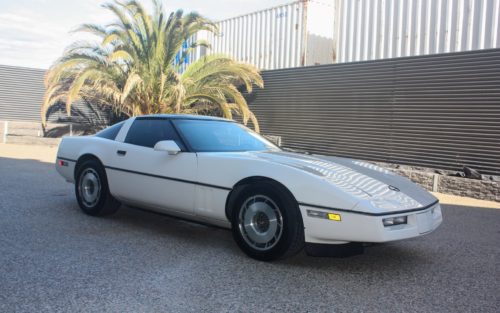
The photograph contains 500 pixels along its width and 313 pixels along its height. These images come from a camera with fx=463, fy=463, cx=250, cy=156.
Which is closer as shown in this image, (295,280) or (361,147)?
(295,280)

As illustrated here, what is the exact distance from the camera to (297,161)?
4.17 metres

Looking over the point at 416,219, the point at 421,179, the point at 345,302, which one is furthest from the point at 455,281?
the point at 421,179

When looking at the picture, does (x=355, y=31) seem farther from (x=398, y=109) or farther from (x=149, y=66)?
(x=149, y=66)

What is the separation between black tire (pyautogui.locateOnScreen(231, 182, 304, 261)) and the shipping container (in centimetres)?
1077

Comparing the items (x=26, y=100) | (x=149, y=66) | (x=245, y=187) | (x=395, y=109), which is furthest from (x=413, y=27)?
(x=26, y=100)

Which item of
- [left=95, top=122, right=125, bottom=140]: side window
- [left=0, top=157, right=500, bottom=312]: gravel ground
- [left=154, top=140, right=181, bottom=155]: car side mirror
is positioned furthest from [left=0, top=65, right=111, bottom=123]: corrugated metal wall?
[left=154, top=140, right=181, bottom=155]: car side mirror

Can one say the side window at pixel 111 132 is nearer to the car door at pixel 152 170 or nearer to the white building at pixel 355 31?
the car door at pixel 152 170

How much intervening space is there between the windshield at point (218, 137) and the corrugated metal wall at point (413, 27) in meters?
8.34

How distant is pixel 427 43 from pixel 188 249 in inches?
396

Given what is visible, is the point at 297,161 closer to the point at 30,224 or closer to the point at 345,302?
the point at 345,302

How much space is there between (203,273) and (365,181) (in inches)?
61.1

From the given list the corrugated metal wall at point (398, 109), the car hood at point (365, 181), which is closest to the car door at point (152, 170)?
the car hood at point (365, 181)

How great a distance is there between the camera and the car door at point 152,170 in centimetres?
438

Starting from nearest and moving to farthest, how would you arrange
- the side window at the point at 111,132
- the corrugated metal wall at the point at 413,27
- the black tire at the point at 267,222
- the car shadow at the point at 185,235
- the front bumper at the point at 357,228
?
the front bumper at the point at 357,228 → the black tire at the point at 267,222 → the car shadow at the point at 185,235 → the side window at the point at 111,132 → the corrugated metal wall at the point at 413,27
